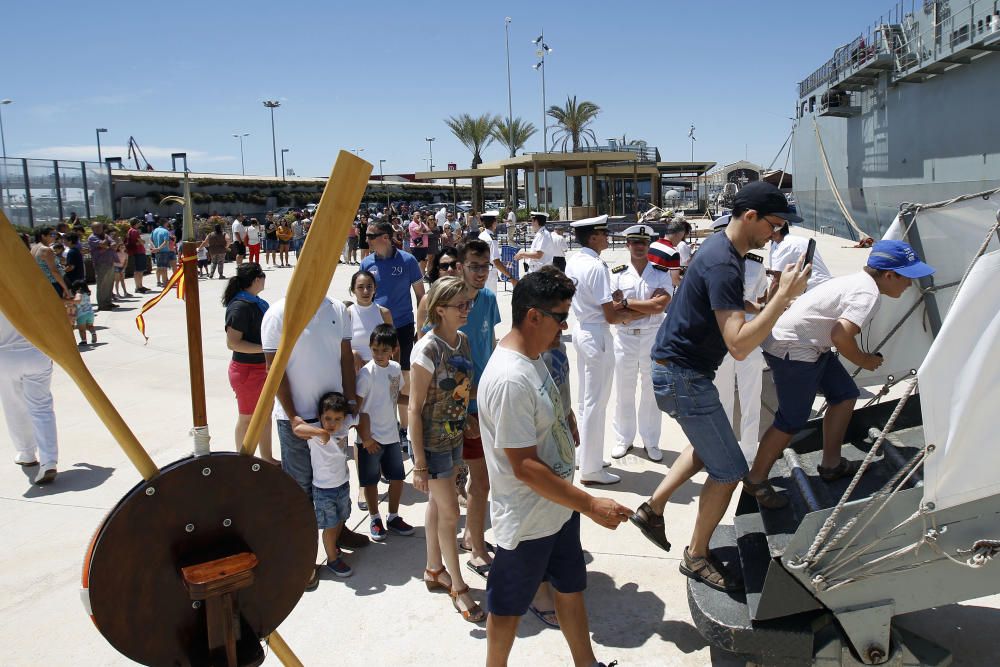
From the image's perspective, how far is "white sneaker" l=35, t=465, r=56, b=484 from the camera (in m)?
5.84

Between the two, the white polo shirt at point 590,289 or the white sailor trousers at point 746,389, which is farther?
the white sailor trousers at point 746,389

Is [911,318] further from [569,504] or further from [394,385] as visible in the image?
[394,385]

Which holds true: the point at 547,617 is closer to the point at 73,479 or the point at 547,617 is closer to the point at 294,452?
the point at 294,452

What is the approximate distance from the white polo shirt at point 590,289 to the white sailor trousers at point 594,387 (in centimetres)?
10

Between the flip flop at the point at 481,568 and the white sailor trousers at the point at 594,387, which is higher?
the white sailor trousers at the point at 594,387

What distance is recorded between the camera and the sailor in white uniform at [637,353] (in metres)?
5.87

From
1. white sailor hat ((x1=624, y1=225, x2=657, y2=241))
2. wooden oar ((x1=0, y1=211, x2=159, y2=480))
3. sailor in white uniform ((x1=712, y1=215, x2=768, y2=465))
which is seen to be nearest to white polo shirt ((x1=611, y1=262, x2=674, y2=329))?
white sailor hat ((x1=624, y1=225, x2=657, y2=241))

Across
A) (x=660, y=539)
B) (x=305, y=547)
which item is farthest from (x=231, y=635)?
(x=660, y=539)

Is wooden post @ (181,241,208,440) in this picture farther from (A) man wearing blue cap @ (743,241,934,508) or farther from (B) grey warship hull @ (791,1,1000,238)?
(B) grey warship hull @ (791,1,1000,238)

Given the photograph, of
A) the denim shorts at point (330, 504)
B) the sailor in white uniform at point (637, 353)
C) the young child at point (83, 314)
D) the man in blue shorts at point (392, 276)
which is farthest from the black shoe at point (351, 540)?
the young child at point (83, 314)

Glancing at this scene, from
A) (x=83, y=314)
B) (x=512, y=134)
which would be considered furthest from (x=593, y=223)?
(x=512, y=134)

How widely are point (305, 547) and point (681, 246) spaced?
22.9 ft

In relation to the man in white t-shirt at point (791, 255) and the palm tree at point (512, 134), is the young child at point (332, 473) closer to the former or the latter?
the man in white t-shirt at point (791, 255)

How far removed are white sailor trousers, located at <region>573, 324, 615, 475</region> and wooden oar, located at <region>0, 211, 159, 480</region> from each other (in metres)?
4.00
